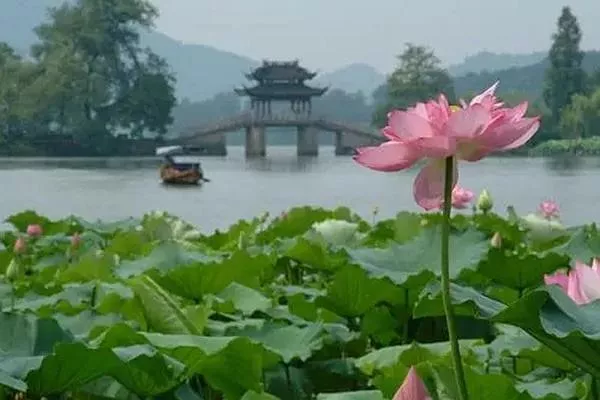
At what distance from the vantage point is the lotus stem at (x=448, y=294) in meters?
0.73

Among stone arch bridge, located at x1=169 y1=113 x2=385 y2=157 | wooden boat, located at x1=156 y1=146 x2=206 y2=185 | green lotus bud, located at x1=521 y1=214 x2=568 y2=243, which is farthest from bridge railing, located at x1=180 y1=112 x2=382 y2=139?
→ green lotus bud, located at x1=521 y1=214 x2=568 y2=243

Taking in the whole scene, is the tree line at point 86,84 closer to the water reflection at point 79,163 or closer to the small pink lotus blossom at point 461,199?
the water reflection at point 79,163

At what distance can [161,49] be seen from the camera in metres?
102

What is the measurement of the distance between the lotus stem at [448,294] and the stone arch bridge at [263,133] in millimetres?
35751

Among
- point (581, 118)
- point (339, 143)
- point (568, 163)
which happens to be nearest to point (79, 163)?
point (339, 143)

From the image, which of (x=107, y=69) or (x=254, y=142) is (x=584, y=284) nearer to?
(x=107, y=69)

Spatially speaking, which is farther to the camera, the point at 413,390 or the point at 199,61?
the point at 199,61

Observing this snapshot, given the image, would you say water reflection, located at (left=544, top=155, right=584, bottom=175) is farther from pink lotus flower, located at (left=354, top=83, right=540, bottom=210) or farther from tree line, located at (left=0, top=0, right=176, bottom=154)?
pink lotus flower, located at (left=354, top=83, right=540, bottom=210)

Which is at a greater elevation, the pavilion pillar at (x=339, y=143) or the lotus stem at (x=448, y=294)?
the lotus stem at (x=448, y=294)

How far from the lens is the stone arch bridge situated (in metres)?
37.6

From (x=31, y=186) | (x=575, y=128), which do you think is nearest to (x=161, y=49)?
(x=575, y=128)

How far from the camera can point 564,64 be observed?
1464 inches

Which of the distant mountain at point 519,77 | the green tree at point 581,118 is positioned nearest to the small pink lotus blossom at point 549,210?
the green tree at point 581,118

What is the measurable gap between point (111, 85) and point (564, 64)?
42.2 ft
